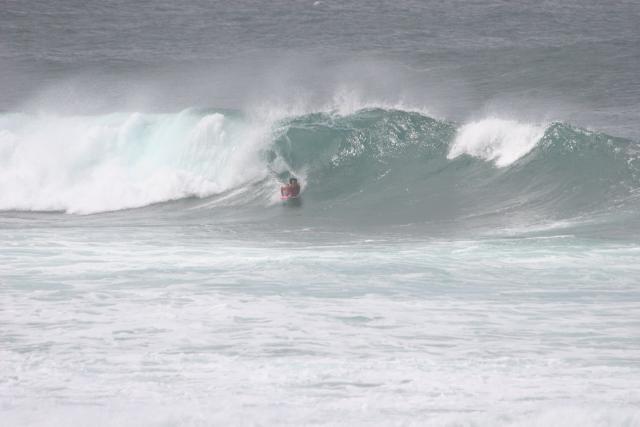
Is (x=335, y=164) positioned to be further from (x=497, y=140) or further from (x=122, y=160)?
(x=122, y=160)

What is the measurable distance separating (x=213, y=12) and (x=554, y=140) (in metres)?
32.9

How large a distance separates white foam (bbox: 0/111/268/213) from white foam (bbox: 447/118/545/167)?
3.85 meters

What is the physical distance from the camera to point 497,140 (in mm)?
19078

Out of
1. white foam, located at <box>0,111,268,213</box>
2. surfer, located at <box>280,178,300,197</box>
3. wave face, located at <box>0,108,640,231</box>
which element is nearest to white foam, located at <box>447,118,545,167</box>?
wave face, located at <box>0,108,640,231</box>

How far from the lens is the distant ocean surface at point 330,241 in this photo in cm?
646

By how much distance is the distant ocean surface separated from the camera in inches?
254

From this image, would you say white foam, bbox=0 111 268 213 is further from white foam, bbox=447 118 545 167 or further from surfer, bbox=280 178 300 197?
white foam, bbox=447 118 545 167

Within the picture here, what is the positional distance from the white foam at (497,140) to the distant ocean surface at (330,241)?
0.17 ft

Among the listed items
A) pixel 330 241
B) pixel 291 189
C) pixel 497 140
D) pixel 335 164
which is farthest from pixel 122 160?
pixel 330 241

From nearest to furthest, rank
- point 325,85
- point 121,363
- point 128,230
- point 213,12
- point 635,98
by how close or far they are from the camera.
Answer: point 121,363, point 128,230, point 635,98, point 325,85, point 213,12

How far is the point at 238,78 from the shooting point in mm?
35500

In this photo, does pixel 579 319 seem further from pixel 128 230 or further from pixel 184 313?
pixel 128 230

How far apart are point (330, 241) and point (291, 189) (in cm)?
438

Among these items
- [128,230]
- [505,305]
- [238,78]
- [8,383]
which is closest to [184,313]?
[8,383]
